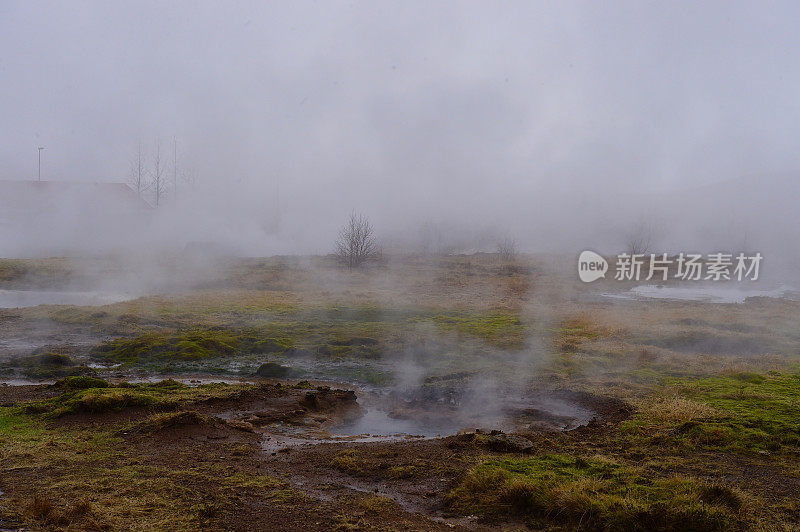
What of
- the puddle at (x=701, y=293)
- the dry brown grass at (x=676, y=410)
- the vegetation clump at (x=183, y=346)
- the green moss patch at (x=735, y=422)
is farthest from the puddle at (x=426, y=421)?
the puddle at (x=701, y=293)

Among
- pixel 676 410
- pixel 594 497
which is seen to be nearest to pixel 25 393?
pixel 594 497

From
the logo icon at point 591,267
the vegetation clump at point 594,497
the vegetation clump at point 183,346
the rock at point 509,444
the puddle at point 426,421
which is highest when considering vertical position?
the logo icon at point 591,267

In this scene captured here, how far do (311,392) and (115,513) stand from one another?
703 centimetres

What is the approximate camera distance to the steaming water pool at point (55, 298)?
2945 cm

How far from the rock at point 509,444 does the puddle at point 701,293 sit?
2768 cm

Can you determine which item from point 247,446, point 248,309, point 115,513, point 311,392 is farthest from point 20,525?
point 248,309

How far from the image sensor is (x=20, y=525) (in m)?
5.32

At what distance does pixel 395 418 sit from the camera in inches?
452

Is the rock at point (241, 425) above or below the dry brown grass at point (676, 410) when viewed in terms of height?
below

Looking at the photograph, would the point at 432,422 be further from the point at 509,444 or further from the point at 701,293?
the point at 701,293

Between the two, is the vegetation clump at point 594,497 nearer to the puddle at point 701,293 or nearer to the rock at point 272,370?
the rock at point 272,370

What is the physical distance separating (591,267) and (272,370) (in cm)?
3617

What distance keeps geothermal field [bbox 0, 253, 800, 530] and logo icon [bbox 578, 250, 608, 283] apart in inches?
587

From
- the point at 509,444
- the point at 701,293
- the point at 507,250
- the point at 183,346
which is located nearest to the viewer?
the point at 509,444
